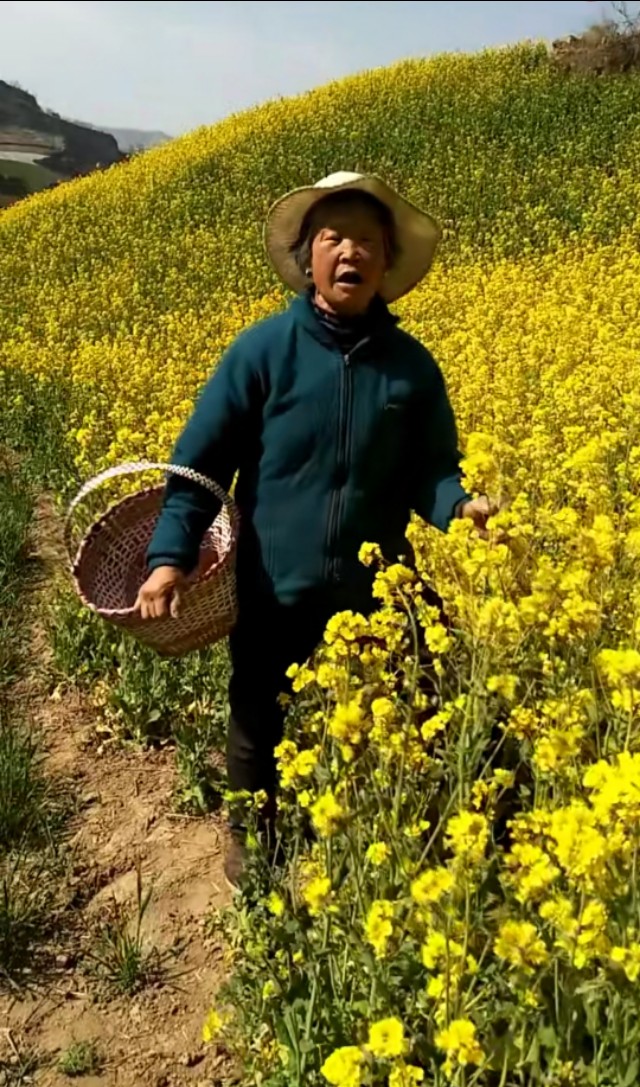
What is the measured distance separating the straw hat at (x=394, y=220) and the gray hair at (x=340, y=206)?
1 centimetres

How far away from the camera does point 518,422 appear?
469 cm

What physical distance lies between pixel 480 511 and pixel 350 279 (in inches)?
23.0

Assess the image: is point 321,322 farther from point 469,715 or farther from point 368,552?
point 469,715

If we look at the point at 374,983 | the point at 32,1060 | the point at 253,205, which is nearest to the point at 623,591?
the point at 374,983

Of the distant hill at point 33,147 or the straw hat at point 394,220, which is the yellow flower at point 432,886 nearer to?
the straw hat at point 394,220

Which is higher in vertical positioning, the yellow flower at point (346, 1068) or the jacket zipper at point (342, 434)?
the jacket zipper at point (342, 434)

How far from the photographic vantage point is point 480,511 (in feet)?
8.08

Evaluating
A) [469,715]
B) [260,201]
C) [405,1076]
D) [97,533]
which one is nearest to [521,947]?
[405,1076]

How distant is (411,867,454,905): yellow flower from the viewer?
1.48 m

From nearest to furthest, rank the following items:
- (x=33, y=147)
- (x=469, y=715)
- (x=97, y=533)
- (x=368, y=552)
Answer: (x=469, y=715), (x=368, y=552), (x=97, y=533), (x=33, y=147)

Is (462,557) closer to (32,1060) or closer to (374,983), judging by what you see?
(374,983)

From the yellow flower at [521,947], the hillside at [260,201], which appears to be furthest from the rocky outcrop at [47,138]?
the yellow flower at [521,947]

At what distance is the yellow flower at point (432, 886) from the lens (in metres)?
1.48

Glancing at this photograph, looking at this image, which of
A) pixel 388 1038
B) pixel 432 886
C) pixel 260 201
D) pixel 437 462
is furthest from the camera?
pixel 260 201
